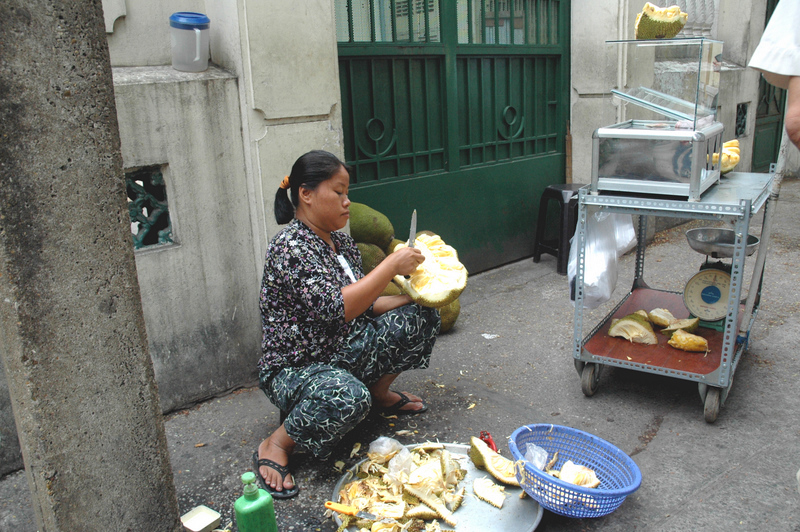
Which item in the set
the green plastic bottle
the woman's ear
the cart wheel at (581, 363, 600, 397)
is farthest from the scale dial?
the green plastic bottle

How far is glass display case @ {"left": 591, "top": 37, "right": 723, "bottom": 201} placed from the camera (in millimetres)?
2914

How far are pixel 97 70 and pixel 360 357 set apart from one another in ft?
4.97

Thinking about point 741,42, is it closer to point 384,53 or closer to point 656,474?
point 384,53

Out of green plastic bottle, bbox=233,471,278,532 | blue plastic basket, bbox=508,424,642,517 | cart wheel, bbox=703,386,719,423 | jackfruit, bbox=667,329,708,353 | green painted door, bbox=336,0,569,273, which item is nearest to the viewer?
green plastic bottle, bbox=233,471,278,532

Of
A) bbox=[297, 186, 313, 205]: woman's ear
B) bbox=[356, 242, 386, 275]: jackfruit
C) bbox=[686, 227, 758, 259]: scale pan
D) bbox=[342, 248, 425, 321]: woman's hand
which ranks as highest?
bbox=[297, 186, 313, 205]: woman's ear

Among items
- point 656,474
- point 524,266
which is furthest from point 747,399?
point 524,266

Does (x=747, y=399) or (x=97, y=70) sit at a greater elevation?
(x=97, y=70)

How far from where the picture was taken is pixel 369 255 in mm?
3820

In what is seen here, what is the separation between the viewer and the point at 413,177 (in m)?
4.64

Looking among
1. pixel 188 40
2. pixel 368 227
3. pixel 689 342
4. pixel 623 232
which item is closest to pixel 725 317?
pixel 689 342

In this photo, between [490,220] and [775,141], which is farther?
[775,141]

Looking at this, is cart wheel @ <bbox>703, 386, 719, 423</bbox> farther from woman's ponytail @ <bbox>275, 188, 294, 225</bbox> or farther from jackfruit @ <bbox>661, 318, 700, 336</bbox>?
woman's ponytail @ <bbox>275, 188, 294, 225</bbox>

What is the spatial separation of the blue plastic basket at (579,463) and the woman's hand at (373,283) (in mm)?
776

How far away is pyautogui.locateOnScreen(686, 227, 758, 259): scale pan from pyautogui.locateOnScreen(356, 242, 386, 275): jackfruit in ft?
5.69
